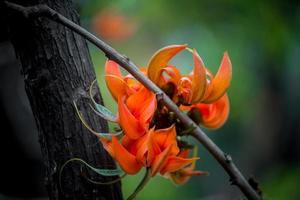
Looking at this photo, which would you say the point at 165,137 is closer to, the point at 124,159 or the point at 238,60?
the point at 124,159

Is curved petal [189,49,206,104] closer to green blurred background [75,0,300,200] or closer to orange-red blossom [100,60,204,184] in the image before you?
orange-red blossom [100,60,204,184]

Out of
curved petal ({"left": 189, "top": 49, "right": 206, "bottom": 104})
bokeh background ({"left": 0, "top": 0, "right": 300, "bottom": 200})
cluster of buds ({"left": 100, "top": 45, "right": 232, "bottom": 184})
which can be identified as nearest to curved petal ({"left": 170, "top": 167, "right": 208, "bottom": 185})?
cluster of buds ({"left": 100, "top": 45, "right": 232, "bottom": 184})

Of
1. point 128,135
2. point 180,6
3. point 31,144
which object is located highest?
point 128,135

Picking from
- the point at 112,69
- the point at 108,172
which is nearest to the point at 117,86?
the point at 112,69

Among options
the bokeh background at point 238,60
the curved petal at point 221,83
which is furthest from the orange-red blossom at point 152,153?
the bokeh background at point 238,60

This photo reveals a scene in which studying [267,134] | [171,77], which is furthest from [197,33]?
[171,77]

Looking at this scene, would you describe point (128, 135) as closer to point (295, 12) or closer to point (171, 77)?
point (171, 77)

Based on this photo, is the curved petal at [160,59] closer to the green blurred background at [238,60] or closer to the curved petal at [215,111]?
the curved petal at [215,111]
